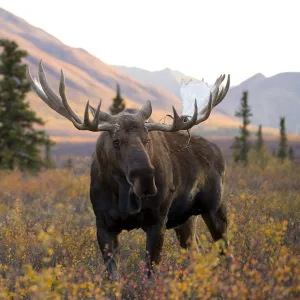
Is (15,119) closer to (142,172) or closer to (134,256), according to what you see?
(134,256)

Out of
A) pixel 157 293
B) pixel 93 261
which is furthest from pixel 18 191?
pixel 157 293

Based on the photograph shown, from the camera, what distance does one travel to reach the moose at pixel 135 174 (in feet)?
16.2

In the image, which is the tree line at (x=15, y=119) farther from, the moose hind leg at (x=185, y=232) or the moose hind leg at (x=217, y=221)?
the moose hind leg at (x=217, y=221)

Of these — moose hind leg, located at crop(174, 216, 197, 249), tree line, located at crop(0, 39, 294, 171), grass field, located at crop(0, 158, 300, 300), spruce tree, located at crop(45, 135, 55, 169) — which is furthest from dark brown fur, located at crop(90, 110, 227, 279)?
spruce tree, located at crop(45, 135, 55, 169)

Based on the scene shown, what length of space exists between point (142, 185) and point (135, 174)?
4.7 inches

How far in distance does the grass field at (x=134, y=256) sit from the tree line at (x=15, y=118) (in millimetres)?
5436

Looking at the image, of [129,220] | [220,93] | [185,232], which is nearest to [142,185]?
[129,220]

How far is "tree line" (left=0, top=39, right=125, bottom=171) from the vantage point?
21.7m

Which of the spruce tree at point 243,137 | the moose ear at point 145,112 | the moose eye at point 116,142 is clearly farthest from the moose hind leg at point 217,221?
the spruce tree at point 243,137

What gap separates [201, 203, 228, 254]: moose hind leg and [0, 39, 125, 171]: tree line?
1561cm

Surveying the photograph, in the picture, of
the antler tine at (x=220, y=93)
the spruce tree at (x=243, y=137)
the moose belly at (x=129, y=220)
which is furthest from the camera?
the spruce tree at (x=243, y=137)

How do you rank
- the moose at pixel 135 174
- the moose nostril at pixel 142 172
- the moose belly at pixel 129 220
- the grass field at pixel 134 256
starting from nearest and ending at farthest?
the grass field at pixel 134 256 → the moose nostril at pixel 142 172 → the moose at pixel 135 174 → the moose belly at pixel 129 220

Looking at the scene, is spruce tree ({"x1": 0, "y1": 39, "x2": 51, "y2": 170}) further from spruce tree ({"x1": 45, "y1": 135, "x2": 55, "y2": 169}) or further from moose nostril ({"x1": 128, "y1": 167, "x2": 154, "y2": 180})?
moose nostril ({"x1": 128, "y1": 167, "x2": 154, "y2": 180})

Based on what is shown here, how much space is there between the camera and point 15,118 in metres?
22.1
